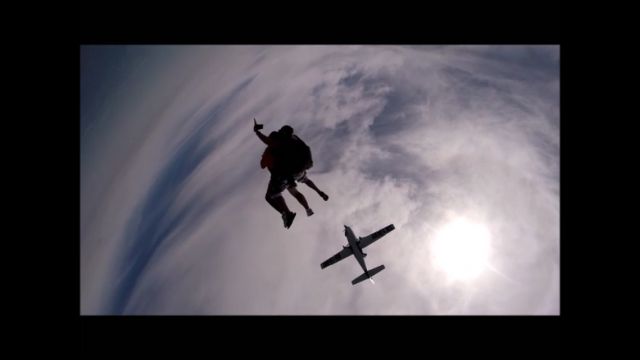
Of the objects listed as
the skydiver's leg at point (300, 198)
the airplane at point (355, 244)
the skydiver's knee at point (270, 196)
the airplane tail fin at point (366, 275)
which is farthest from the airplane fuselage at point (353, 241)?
the skydiver's knee at point (270, 196)

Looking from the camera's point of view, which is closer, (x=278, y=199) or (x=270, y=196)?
(x=270, y=196)

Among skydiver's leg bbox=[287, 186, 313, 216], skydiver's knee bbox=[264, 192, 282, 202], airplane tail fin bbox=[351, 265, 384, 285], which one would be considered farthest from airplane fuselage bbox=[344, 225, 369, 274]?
skydiver's knee bbox=[264, 192, 282, 202]

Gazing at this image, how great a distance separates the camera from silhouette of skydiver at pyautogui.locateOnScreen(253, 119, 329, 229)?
12.3 m

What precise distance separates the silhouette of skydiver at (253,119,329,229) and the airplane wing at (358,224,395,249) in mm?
21179

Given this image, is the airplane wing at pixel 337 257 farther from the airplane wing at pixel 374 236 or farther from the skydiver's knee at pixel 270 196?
the skydiver's knee at pixel 270 196

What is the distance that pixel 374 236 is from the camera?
34.5 meters

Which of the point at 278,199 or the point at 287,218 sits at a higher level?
the point at 278,199

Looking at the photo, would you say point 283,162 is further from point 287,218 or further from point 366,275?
point 366,275

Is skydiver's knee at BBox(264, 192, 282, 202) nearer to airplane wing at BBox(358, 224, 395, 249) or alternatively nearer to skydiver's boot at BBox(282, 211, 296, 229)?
skydiver's boot at BBox(282, 211, 296, 229)

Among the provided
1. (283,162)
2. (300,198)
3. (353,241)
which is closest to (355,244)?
(353,241)

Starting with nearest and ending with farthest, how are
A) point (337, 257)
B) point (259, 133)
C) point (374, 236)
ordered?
point (259, 133), point (374, 236), point (337, 257)

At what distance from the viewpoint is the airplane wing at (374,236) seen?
112 ft

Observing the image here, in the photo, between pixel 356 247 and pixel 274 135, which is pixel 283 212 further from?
pixel 356 247

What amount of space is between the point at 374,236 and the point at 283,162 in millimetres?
23070
